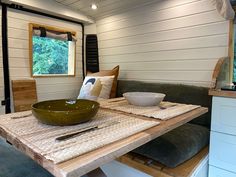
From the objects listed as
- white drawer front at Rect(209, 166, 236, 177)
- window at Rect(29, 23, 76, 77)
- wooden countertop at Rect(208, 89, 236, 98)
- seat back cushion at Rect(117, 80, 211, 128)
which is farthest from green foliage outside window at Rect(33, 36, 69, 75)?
white drawer front at Rect(209, 166, 236, 177)

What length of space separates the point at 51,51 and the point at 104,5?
3.28 ft

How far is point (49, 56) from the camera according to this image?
9.35ft

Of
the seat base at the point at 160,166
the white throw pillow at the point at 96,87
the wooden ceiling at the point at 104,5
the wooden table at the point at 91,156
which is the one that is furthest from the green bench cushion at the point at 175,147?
the wooden ceiling at the point at 104,5

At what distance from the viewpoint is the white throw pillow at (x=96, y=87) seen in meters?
2.32

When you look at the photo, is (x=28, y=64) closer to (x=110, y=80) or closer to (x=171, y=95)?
(x=110, y=80)

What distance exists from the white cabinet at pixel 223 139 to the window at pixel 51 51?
2.18 m

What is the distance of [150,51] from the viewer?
2.51 metres

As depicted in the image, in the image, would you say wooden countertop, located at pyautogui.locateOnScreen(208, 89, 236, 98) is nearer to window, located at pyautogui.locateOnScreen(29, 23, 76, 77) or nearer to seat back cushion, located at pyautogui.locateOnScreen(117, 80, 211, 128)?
seat back cushion, located at pyautogui.locateOnScreen(117, 80, 211, 128)

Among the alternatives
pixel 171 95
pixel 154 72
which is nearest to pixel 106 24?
pixel 154 72

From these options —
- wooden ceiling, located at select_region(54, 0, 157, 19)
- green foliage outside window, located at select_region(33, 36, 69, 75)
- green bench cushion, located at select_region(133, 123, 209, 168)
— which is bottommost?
green bench cushion, located at select_region(133, 123, 209, 168)

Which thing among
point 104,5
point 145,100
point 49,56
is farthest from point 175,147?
point 49,56

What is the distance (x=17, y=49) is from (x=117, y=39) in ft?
4.41

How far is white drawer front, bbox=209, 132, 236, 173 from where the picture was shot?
1472 millimetres

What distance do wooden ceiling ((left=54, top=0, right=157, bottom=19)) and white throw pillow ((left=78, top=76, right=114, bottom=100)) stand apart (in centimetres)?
98
